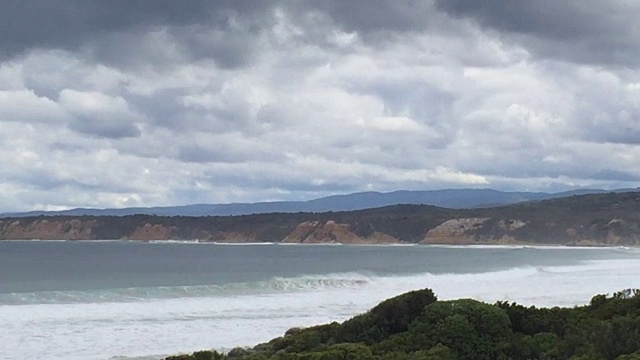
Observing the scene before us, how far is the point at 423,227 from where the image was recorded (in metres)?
169

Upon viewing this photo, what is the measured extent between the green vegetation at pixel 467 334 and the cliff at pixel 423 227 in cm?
13685

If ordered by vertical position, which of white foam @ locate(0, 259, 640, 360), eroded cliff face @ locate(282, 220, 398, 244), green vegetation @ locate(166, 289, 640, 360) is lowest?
white foam @ locate(0, 259, 640, 360)

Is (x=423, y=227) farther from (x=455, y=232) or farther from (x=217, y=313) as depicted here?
(x=217, y=313)

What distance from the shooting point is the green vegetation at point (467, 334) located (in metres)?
11.8

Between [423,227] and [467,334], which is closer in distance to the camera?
[467,334]

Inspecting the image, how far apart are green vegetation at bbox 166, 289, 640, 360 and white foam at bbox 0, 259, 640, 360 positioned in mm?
10569

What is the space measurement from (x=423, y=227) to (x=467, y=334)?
15651 centimetres

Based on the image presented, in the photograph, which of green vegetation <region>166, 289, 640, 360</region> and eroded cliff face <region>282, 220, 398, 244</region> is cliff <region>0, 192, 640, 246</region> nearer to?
eroded cliff face <region>282, 220, 398, 244</region>

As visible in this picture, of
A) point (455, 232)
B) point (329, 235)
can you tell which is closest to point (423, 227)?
point (455, 232)

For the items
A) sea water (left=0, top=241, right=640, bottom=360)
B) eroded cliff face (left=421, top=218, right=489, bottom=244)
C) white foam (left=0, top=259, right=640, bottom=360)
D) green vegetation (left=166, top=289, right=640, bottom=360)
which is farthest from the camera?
eroded cliff face (left=421, top=218, right=489, bottom=244)

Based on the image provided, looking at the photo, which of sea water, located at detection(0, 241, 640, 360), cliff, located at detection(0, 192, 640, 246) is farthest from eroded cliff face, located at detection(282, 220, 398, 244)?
sea water, located at detection(0, 241, 640, 360)

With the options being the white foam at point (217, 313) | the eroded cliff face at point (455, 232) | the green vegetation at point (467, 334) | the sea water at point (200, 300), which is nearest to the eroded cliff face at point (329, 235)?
the eroded cliff face at point (455, 232)

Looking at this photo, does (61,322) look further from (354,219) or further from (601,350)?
(354,219)

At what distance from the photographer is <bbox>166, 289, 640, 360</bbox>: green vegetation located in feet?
38.8
